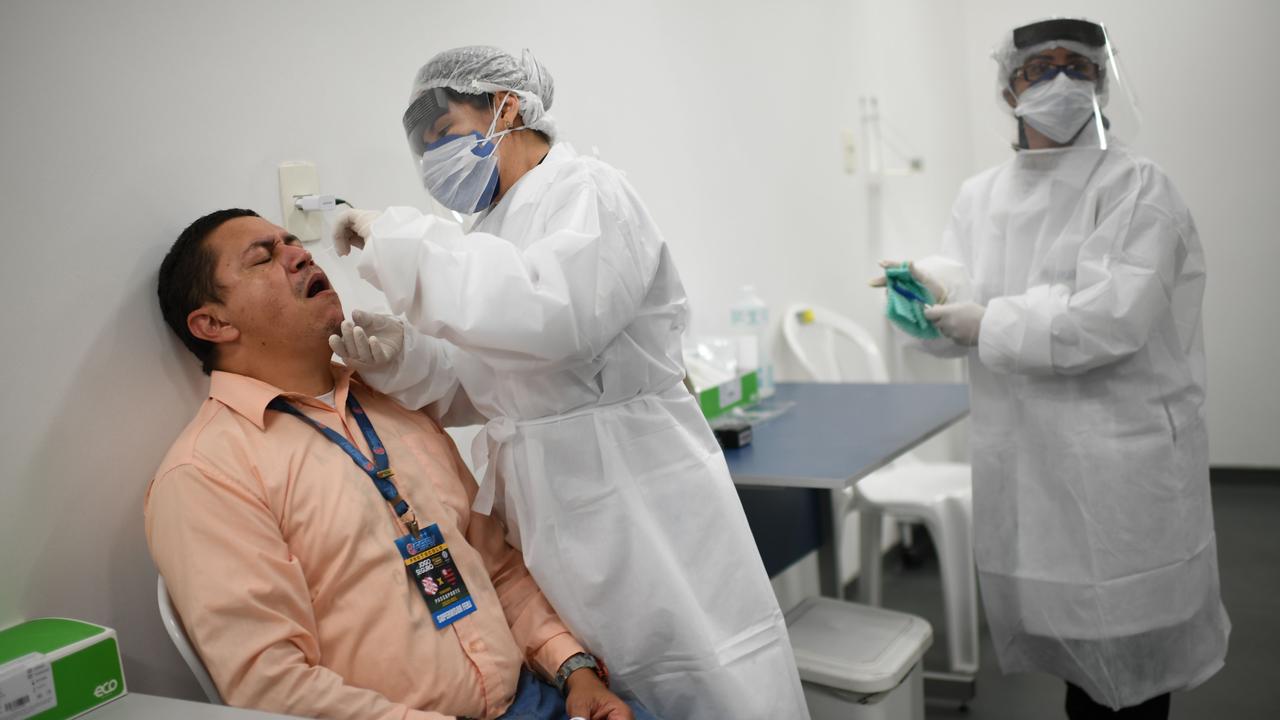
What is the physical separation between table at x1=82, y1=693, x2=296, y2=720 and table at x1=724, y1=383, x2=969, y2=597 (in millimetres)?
1029

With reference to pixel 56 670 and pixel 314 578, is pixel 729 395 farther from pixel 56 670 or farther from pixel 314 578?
pixel 56 670


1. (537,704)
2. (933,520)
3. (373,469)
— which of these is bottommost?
(933,520)

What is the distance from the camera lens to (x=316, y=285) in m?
1.50

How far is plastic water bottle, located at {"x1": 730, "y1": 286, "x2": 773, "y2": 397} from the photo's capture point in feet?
9.39

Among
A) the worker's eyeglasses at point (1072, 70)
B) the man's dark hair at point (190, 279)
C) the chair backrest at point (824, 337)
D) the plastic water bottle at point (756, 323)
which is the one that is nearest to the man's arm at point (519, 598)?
the man's dark hair at point (190, 279)

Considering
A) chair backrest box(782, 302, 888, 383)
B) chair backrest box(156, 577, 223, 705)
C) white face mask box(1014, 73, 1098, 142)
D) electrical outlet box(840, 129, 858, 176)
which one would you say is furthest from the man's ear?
electrical outlet box(840, 129, 858, 176)

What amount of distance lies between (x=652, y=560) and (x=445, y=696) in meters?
0.35

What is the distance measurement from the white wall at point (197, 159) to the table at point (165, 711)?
21 centimetres

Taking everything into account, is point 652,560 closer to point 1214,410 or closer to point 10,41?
point 10,41

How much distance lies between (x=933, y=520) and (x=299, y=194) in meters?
2.03

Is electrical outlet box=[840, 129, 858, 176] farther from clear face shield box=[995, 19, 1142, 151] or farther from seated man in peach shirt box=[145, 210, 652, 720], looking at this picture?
seated man in peach shirt box=[145, 210, 652, 720]

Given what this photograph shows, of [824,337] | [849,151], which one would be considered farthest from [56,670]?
[849,151]

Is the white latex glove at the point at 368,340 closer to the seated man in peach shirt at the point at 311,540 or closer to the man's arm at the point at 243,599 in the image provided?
the seated man in peach shirt at the point at 311,540

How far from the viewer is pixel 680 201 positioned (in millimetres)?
2836
